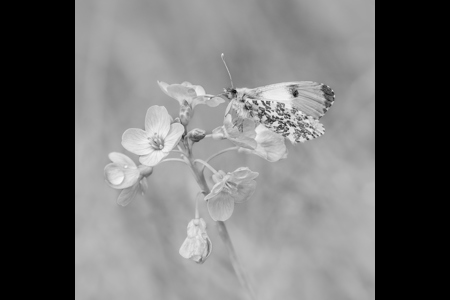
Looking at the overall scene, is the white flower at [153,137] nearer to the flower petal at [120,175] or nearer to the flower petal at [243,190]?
the flower petal at [120,175]

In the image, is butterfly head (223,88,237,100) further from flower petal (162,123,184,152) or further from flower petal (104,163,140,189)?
flower petal (104,163,140,189)

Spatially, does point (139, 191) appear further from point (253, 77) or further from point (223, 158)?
point (253, 77)

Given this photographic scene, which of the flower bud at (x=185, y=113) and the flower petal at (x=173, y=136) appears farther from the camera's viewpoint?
the flower bud at (x=185, y=113)

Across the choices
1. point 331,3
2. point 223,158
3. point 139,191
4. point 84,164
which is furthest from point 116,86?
point 331,3

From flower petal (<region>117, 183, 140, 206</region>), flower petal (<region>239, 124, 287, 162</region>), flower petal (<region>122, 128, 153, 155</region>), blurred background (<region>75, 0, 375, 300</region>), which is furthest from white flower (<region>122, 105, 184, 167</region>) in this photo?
blurred background (<region>75, 0, 375, 300</region>)

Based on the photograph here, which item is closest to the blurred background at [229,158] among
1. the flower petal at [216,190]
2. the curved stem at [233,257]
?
the curved stem at [233,257]

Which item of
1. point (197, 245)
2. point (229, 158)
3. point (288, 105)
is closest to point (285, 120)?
point (288, 105)
